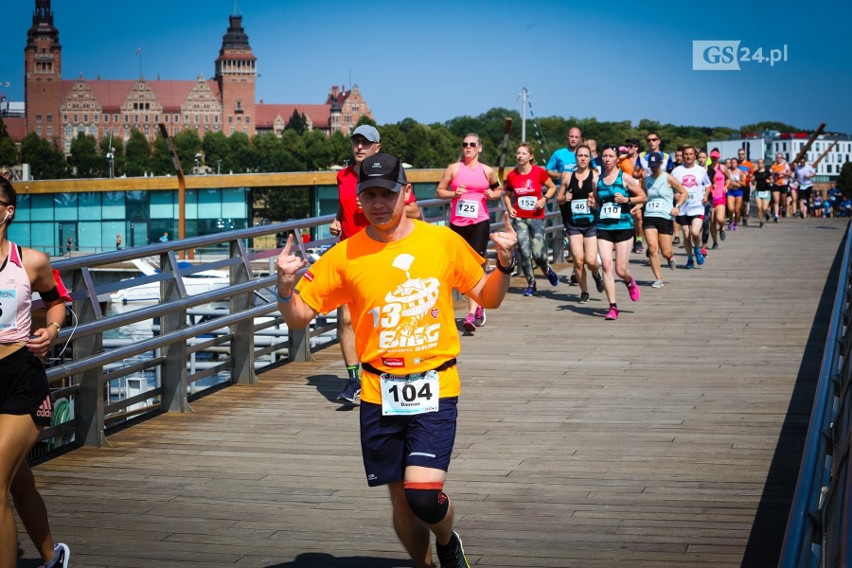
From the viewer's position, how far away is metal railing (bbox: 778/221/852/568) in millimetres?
2441

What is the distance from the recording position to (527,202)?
16.1 meters

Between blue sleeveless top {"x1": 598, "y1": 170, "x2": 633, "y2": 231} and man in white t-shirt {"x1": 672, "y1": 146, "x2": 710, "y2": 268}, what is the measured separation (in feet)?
19.9

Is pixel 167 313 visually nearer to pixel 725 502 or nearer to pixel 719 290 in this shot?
pixel 725 502

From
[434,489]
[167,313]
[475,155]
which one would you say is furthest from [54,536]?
[475,155]

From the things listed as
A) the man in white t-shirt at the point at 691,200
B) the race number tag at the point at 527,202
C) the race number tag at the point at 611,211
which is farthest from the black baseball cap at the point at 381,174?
the man in white t-shirt at the point at 691,200

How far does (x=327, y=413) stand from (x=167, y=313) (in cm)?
147

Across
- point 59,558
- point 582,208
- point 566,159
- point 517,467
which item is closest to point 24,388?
point 59,558

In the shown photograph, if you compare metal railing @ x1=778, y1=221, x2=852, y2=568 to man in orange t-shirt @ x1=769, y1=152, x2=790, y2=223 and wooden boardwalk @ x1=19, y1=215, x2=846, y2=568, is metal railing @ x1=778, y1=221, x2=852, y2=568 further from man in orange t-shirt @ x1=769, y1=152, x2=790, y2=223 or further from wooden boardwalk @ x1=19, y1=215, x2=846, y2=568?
man in orange t-shirt @ x1=769, y1=152, x2=790, y2=223

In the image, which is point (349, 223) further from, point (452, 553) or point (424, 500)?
point (424, 500)

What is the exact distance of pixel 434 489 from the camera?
5.10m

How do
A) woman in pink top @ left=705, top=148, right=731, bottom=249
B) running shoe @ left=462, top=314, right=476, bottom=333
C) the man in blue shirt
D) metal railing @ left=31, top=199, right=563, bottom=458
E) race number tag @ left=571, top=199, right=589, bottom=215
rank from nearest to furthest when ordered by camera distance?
metal railing @ left=31, top=199, right=563, bottom=458, running shoe @ left=462, top=314, right=476, bottom=333, race number tag @ left=571, top=199, right=589, bottom=215, the man in blue shirt, woman in pink top @ left=705, top=148, right=731, bottom=249

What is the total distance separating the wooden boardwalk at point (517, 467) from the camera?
6227 millimetres

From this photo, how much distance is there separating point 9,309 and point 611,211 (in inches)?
408

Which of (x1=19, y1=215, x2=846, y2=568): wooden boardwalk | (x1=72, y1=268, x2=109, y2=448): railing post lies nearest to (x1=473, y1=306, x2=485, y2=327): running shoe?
(x1=19, y1=215, x2=846, y2=568): wooden boardwalk
